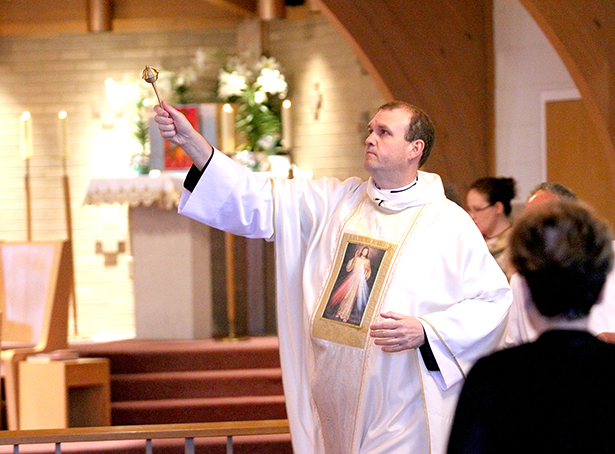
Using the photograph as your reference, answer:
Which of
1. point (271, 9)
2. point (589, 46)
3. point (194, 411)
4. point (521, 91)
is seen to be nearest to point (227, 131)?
point (271, 9)

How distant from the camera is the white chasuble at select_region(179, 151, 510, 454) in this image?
2512mm

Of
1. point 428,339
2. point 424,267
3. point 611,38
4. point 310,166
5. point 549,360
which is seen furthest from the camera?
point 310,166

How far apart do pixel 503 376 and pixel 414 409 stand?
120 centimetres

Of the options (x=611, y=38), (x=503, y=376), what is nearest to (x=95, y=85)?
(x=611, y=38)

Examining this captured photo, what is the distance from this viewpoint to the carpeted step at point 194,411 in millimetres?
5809

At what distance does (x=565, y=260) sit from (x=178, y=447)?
13.8 ft

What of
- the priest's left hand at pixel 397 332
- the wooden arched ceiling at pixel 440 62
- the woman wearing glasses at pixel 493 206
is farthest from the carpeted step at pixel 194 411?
the priest's left hand at pixel 397 332

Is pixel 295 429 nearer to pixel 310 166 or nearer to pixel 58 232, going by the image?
pixel 310 166

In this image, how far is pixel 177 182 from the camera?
6.91m

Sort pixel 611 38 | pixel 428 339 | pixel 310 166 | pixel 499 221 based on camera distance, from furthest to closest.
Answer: pixel 310 166 → pixel 611 38 → pixel 499 221 → pixel 428 339

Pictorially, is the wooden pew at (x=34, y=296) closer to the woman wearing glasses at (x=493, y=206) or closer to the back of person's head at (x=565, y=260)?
the woman wearing glasses at (x=493, y=206)

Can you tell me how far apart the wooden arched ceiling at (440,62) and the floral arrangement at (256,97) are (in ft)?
5.83

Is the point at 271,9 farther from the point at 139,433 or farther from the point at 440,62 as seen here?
the point at 139,433

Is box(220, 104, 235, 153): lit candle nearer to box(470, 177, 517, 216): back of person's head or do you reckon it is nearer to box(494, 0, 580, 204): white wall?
box(494, 0, 580, 204): white wall
